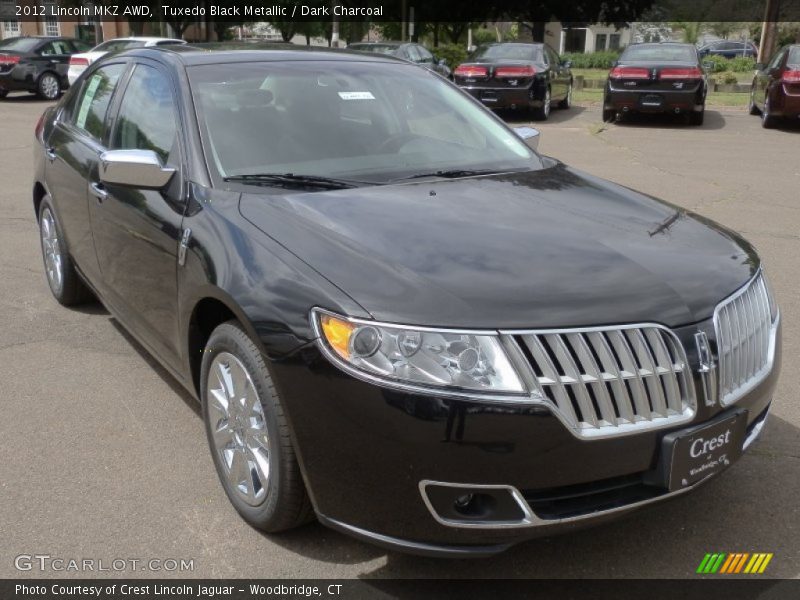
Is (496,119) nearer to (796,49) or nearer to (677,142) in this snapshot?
(677,142)

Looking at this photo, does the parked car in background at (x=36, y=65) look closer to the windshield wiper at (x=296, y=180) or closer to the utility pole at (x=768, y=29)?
the windshield wiper at (x=296, y=180)

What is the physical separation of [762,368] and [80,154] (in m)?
3.52

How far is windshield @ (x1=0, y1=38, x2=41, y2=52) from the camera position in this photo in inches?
803

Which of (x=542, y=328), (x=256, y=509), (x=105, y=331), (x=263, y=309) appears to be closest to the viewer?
(x=542, y=328)

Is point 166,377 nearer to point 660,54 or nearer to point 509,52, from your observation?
point 660,54

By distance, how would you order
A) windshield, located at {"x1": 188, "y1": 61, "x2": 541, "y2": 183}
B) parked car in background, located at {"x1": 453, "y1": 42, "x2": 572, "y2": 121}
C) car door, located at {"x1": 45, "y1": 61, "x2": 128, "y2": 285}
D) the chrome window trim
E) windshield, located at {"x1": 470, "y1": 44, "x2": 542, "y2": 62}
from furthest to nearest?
1. windshield, located at {"x1": 470, "y1": 44, "x2": 542, "y2": 62}
2. parked car in background, located at {"x1": 453, "y1": 42, "x2": 572, "y2": 121}
3. car door, located at {"x1": 45, "y1": 61, "x2": 128, "y2": 285}
4. windshield, located at {"x1": 188, "y1": 61, "x2": 541, "y2": 183}
5. the chrome window trim

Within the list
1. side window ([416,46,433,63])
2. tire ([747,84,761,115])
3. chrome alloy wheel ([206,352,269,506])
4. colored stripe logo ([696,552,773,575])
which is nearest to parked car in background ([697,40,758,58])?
side window ([416,46,433,63])

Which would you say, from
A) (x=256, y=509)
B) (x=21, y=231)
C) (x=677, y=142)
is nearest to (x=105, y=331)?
(x=256, y=509)

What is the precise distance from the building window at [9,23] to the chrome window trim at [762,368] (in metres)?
57.1

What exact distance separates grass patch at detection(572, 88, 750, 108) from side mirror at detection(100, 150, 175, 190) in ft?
61.7

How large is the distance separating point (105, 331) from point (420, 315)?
127 inches

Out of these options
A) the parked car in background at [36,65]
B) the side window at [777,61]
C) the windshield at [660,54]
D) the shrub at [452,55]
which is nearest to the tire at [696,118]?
the windshield at [660,54]

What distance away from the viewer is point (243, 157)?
3432 mm

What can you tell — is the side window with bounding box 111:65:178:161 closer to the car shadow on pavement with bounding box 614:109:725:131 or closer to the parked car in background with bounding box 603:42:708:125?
the parked car in background with bounding box 603:42:708:125
